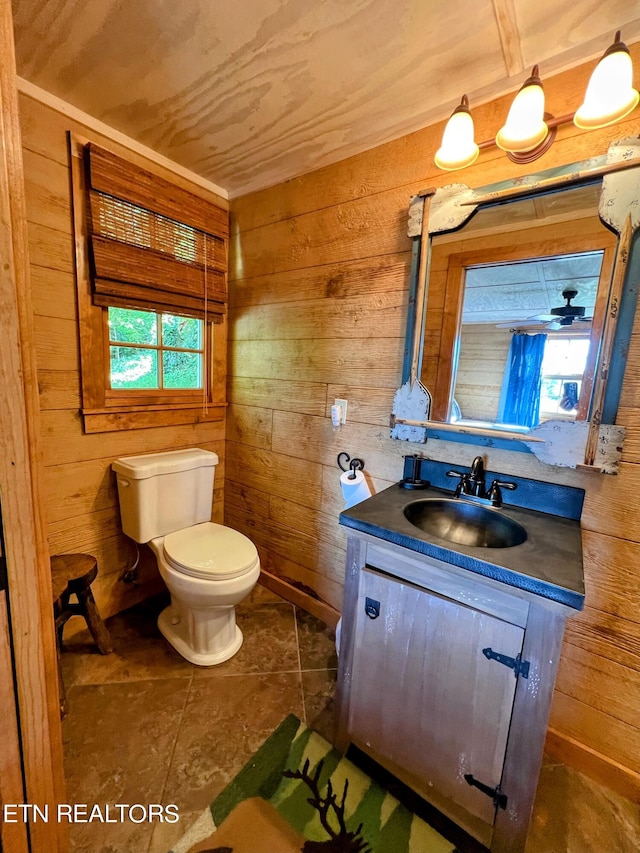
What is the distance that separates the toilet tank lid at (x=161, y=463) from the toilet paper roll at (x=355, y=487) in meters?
0.73

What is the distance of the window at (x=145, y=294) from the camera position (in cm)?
145

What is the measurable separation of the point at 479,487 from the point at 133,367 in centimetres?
164

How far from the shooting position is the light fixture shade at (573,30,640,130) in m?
0.83

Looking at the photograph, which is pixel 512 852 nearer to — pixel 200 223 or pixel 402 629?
pixel 402 629

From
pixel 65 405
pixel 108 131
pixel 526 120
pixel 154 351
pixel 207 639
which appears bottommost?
pixel 207 639

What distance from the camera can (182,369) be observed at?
1900 millimetres

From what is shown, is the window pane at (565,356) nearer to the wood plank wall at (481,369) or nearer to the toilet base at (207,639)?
the wood plank wall at (481,369)

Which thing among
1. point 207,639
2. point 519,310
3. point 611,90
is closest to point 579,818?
point 207,639

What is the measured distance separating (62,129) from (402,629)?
2.16m

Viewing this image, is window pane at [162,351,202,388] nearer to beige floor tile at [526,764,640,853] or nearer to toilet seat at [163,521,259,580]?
toilet seat at [163,521,259,580]

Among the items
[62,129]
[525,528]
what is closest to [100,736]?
[525,528]

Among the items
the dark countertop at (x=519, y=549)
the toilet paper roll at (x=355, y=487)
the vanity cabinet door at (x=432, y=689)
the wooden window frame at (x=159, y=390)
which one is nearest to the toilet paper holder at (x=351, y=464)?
the toilet paper roll at (x=355, y=487)

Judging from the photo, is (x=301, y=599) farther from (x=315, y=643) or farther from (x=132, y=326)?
(x=132, y=326)

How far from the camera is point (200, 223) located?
1.81m
